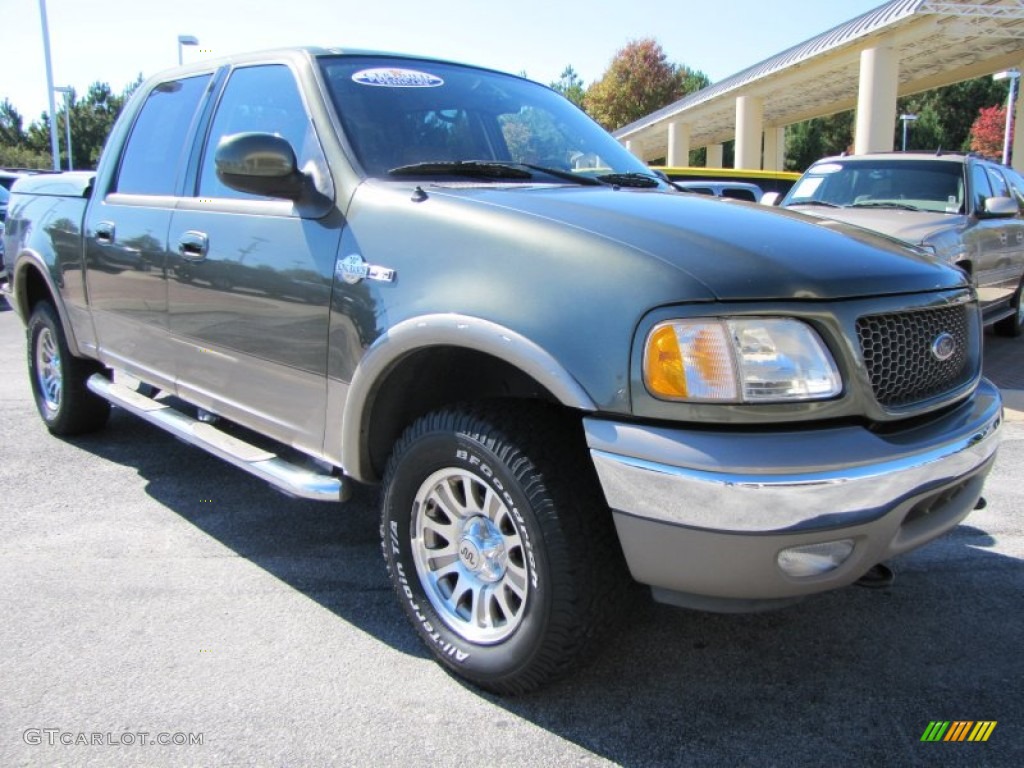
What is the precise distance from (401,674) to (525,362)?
1.16 metres

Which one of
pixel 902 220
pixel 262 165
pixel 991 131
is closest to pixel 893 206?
pixel 902 220

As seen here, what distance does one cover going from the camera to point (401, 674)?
106 inches

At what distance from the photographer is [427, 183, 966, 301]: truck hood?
84.0 inches

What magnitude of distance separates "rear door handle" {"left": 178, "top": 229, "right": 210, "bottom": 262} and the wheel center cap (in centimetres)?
161

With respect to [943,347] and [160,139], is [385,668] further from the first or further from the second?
[160,139]

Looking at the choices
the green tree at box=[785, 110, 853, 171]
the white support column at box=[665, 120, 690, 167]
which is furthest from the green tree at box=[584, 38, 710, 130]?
the white support column at box=[665, 120, 690, 167]

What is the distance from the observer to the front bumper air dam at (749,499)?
77.8 inches

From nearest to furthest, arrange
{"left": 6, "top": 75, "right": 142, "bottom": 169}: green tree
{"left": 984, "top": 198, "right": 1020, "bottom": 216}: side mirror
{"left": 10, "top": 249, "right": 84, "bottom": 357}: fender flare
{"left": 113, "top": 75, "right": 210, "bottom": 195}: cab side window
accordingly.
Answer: {"left": 113, "top": 75, "right": 210, "bottom": 195}: cab side window, {"left": 10, "top": 249, "right": 84, "bottom": 357}: fender flare, {"left": 984, "top": 198, "right": 1020, "bottom": 216}: side mirror, {"left": 6, "top": 75, "right": 142, "bottom": 169}: green tree

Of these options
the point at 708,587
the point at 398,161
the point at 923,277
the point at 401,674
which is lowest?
the point at 401,674

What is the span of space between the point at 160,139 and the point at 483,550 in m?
2.75

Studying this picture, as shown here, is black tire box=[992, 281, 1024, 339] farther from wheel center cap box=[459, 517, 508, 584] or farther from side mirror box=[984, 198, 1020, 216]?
wheel center cap box=[459, 517, 508, 584]

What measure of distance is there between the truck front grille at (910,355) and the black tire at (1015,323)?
24.7ft

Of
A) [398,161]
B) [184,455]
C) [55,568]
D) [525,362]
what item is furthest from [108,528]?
[525,362]

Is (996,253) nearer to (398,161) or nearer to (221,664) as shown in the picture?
(398,161)
